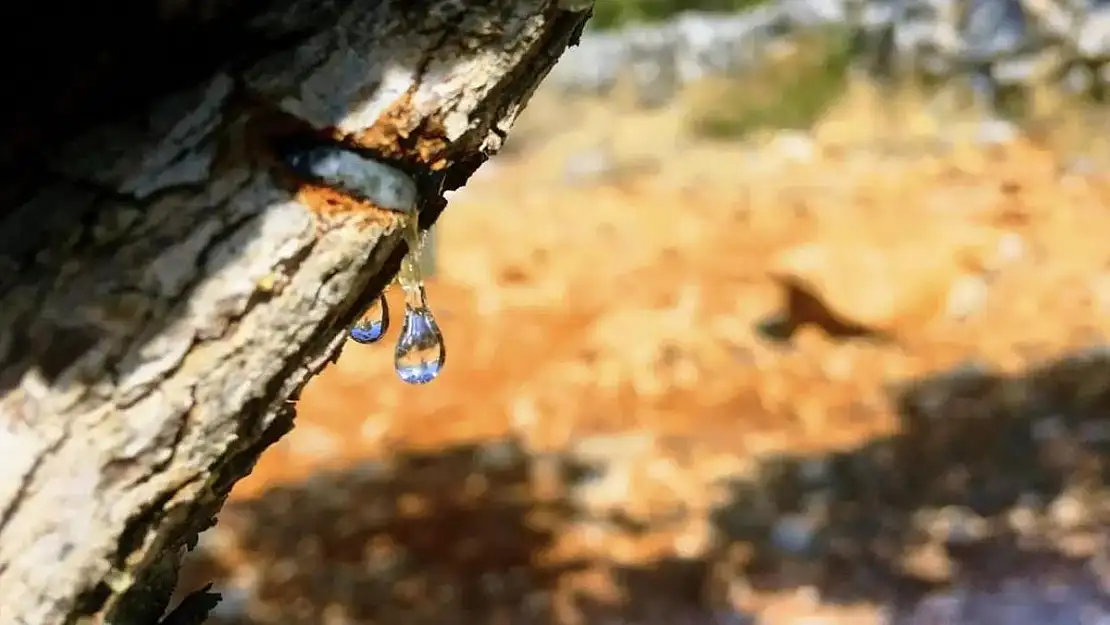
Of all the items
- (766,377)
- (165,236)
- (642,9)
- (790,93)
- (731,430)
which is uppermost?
(642,9)

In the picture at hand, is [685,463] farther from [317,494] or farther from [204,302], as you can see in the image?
[204,302]

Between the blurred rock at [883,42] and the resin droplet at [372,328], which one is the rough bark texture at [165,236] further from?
the blurred rock at [883,42]

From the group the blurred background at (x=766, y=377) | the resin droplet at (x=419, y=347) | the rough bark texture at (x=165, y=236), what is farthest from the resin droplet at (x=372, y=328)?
the blurred background at (x=766, y=377)

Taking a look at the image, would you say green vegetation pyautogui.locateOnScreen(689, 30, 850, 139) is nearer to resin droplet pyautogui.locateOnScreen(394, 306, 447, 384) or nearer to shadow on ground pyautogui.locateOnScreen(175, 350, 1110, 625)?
shadow on ground pyautogui.locateOnScreen(175, 350, 1110, 625)

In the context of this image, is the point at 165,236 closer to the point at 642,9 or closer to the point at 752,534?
the point at 752,534

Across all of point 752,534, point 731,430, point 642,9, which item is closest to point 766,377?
point 731,430

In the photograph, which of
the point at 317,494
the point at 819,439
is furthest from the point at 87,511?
the point at 819,439

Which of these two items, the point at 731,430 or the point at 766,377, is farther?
the point at 766,377
